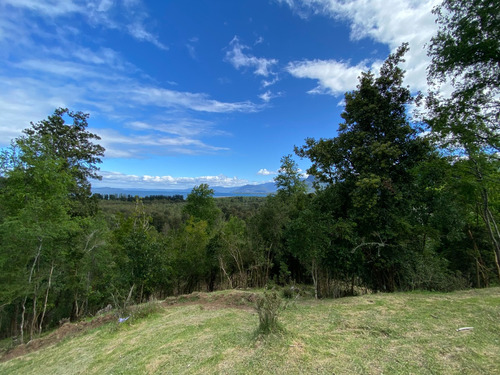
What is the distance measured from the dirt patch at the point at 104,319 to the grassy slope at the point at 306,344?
2.66ft

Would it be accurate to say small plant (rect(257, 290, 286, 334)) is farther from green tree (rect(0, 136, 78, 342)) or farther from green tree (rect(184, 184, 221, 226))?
green tree (rect(184, 184, 221, 226))

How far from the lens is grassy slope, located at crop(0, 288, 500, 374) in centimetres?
282

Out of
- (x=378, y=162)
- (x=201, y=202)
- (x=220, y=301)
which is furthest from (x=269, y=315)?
(x=201, y=202)

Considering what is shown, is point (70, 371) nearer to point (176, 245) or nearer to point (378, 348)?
point (378, 348)

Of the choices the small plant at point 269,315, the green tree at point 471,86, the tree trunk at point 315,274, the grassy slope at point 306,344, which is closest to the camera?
the grassy slope at point 306,344

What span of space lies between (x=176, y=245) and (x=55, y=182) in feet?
26.8

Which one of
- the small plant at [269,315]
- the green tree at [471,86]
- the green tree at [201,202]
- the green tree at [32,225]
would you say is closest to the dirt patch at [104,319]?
the green tree at [32,225]

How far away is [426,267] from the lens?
8734mm

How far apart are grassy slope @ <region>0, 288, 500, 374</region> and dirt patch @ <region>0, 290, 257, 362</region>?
0.81 m

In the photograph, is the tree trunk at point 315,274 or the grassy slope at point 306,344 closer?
the grassy slope at point 306,344

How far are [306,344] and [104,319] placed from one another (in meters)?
6.94

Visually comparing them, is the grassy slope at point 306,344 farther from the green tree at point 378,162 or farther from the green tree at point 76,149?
the green tree at point 76,149

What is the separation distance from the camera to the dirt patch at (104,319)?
6266mm

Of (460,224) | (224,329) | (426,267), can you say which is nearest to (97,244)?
(224,329)
